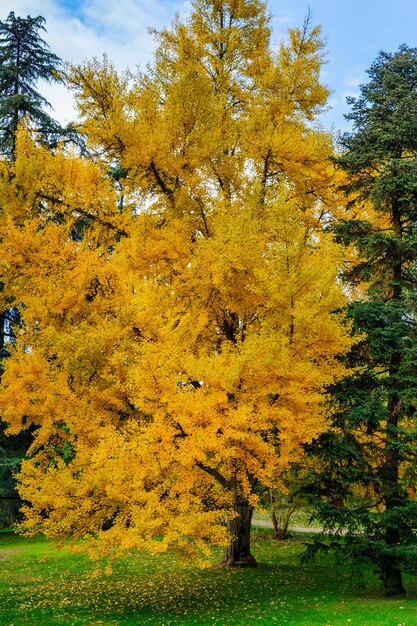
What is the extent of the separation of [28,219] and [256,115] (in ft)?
15.2

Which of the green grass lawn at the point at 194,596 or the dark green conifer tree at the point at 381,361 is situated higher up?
the dark green conifer tree at the point at 381,361

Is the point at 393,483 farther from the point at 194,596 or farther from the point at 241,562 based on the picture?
the point at 241,562

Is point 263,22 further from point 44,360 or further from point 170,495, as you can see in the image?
point 170,495

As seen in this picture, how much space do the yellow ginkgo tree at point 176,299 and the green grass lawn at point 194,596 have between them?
47.6 inches

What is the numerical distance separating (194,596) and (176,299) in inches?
210

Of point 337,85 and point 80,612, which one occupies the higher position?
point 337,85

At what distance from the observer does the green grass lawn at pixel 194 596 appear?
26.9 feet

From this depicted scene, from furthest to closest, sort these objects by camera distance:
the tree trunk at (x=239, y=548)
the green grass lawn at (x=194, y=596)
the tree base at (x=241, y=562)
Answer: the tree base at (x=241, y=562) < the tree trunk at (x=239, y=548) < the green grass lawn at (x=194, y=596)

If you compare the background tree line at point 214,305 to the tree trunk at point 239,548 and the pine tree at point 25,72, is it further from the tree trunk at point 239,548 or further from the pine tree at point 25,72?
the pine tree at point 25,72

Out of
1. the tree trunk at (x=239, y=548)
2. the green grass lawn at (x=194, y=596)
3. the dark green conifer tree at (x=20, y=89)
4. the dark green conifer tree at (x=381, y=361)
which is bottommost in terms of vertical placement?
the green grass lawn at (x=194, y=596)

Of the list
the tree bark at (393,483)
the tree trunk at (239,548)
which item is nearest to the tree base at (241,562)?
the tree trunk at (239,548)

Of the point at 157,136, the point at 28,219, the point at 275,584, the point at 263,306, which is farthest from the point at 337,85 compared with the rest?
the point at 275,584

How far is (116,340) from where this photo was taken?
8586mm

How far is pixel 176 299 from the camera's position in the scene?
9.52m
